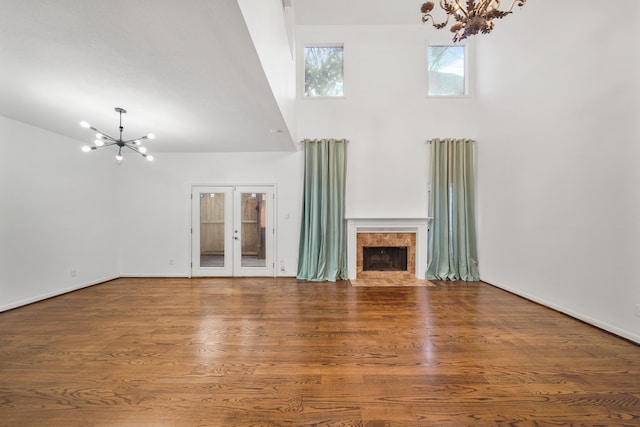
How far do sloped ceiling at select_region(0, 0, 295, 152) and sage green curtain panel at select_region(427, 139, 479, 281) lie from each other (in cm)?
330

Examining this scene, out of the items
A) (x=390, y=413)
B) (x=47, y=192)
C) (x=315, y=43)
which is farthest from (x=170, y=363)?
(x=315, y=43)

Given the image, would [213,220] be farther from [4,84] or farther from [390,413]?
[390,413]

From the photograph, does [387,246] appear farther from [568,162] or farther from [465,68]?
[465,68]

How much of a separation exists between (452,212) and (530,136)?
5.81ft

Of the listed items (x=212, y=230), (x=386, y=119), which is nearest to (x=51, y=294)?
(x=212, y=230)

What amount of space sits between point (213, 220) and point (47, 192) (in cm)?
252

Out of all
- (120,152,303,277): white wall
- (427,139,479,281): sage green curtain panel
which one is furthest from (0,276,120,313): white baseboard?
(427,139,479,281): sage green curtain panel

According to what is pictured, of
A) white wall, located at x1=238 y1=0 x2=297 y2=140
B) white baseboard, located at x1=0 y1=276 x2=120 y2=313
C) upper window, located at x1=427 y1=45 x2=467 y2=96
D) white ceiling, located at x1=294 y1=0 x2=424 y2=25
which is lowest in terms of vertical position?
white baseboard, located at x1=0 y1=276 x2=120 y2=313

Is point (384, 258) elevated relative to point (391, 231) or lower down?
lower down

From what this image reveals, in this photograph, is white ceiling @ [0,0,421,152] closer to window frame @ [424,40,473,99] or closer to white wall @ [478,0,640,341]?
window frame @ [424,40,473,99]

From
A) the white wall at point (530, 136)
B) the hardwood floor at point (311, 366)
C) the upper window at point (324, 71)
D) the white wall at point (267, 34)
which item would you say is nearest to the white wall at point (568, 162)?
the white wall at point (530, 136)

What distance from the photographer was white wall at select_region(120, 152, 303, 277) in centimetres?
532

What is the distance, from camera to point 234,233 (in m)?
5.38

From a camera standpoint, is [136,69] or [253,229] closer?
[136,69]
